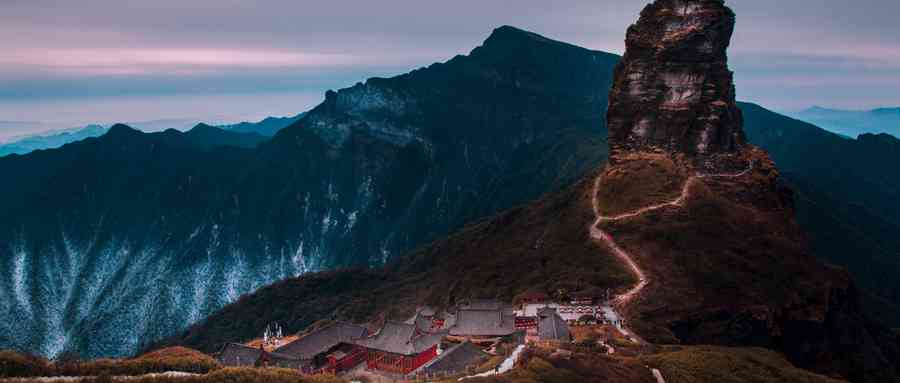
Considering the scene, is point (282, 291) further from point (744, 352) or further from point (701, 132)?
point (744, 352)

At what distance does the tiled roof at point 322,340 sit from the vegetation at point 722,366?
1410 inches

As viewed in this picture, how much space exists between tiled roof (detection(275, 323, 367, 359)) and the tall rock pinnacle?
89092 mm

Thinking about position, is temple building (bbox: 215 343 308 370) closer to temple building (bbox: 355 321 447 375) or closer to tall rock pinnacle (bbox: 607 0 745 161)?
temple building (bbox: 355 321 447 375)

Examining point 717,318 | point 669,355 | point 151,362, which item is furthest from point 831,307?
point 151,362

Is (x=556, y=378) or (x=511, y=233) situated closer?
(x=556, y=378)

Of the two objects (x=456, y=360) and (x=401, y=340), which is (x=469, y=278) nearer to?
(x=401, y=340)

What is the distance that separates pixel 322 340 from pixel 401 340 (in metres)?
10.5

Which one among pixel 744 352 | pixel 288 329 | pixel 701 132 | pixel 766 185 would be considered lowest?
pixel 288 329

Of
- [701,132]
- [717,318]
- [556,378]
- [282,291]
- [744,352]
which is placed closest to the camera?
[556,378]

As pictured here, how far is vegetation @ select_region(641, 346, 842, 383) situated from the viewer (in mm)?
72562

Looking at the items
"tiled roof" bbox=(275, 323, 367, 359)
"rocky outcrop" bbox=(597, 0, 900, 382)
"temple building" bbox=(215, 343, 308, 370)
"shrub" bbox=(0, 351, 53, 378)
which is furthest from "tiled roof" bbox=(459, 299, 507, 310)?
"shrub" bbox=(0, 351, 53, 378)

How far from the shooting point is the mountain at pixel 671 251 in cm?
10350

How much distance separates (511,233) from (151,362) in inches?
4490

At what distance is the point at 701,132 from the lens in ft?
486
